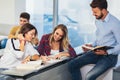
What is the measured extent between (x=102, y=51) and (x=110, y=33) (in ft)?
0.78

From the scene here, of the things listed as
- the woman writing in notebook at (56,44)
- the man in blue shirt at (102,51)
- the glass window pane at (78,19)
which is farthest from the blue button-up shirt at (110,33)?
the glass window pane at (78,19)

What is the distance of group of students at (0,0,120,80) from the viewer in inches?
103

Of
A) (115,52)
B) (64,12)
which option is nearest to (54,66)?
(115,52)

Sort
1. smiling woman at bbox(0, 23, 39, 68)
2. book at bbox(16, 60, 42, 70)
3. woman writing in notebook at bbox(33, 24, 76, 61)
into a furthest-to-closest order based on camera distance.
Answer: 1. woman writing in notebook at bbox(33, 24, 76, 61)
2. smiling woman at bbox(0, 23, 39, 68)
3. book at bbox(16, 60, 42, 70)

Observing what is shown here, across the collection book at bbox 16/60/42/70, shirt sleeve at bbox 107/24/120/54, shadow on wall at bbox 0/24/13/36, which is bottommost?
shadow on wall at bbox 0/24/13/36

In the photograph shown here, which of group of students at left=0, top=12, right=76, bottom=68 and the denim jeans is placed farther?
the denim jeans

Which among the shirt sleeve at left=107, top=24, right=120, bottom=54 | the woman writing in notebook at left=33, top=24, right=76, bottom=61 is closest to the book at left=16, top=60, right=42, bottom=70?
the woman writing in notebook at left=33, top=24, right=76, bottom=61

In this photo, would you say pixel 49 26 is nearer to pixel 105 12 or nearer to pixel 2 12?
pixel 2 12

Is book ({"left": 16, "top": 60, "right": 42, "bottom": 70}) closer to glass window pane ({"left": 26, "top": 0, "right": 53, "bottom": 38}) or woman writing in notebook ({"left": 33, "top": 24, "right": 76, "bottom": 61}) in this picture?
woman writing in notebook ({"left": 33, "top": 24, "right": 76, "bottom": 61})

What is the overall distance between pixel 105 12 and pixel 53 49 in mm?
804

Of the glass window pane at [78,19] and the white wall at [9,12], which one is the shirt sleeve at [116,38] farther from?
the white wall at [9,12]

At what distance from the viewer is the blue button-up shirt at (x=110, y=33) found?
2.82 meters

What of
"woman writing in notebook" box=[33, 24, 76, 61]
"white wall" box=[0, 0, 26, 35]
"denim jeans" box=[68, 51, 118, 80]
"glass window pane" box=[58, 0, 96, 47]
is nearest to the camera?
"denim jeans" box=[68, 51, 118, 80]

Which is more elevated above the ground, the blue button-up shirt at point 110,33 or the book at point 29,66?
the blue button-up shirt at point 110,33
